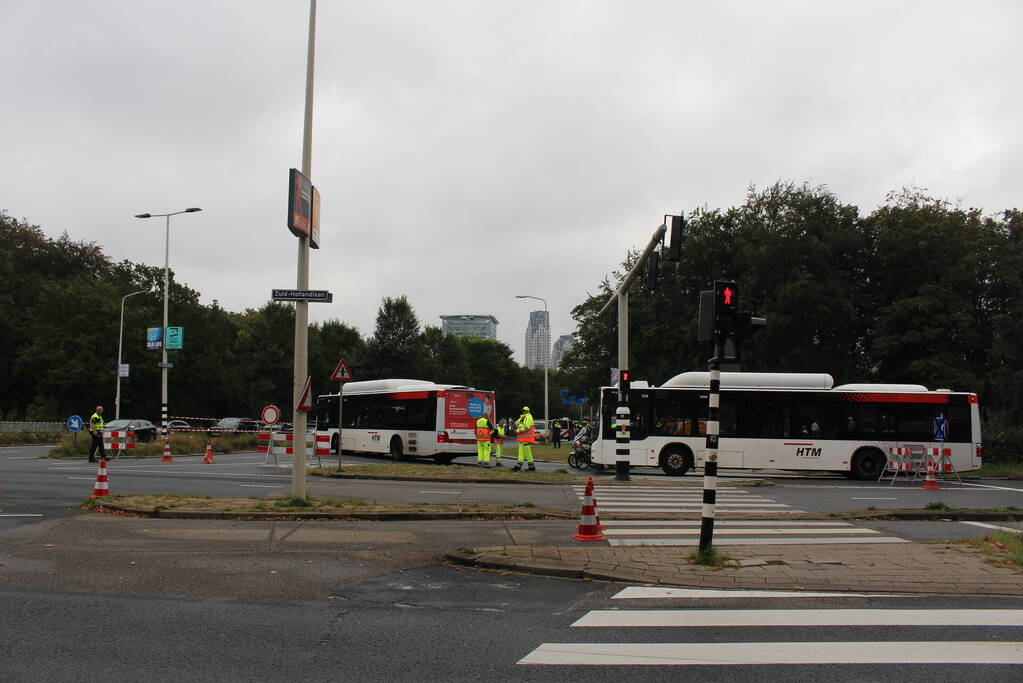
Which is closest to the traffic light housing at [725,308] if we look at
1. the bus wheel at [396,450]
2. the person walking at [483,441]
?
the person walking at [483,441]

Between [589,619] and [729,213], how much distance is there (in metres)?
39.1

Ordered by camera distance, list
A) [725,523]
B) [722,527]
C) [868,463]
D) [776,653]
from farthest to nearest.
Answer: [868,463] → [725,523] → [722,527] → [776,653]

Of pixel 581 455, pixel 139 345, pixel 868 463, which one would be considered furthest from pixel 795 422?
pixel 139 345

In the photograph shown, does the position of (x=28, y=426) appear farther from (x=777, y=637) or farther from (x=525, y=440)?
(x=777, y=637)

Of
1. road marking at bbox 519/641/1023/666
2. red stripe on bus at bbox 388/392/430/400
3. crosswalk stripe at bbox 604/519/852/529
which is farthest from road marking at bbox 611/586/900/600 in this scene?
red stripe on bus at bbox 388/392/430/400

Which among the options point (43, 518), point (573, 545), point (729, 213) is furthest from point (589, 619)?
point (729, 213)

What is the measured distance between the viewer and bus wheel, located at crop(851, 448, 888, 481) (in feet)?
74.8

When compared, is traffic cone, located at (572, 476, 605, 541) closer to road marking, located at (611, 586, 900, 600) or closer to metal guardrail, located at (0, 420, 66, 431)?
road marking, located at (611, 586, 900, 600)

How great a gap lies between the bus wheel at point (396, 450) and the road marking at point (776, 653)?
23340 millimetres

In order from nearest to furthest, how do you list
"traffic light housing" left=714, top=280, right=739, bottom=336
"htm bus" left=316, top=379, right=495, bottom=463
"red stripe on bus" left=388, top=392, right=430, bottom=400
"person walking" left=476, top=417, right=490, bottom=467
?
"traffic light housing" left=714, top=280, right=739, bottom=336 < "person walking" left=476, top=417, right=490, bottom=467 < "htm bus" left=316, top=379, right=495, bottom=463 < "red stripe on bus" left=388, top=392, right=430, bottom=400

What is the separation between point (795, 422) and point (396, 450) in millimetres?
13563

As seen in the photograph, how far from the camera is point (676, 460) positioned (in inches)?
920

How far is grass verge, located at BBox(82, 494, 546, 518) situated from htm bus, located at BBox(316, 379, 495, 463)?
12.1 metres

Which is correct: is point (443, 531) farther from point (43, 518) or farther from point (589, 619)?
point (43, 518)
